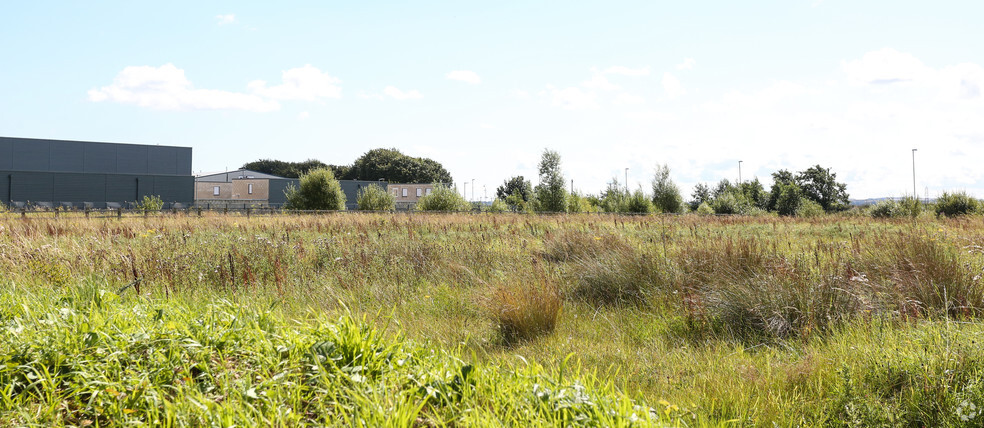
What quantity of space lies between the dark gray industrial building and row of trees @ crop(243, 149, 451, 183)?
24954mm

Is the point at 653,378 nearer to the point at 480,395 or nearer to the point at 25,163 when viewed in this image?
the point at 480,395

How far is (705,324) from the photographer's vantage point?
4.78 m

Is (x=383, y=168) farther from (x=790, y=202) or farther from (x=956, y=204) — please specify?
(x=956, y=204)

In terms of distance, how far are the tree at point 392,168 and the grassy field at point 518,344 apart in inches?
3076

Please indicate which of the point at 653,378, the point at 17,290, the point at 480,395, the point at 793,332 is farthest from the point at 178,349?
the point at 793,332

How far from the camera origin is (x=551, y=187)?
3947cm

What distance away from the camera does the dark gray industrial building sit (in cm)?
5069

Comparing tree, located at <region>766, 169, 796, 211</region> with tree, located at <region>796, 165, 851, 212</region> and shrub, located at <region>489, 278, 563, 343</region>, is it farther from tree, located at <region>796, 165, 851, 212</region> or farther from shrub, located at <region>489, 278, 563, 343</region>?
shrub, located at <region>489, 278, 563, 343</region>

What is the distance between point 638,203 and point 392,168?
166 feet

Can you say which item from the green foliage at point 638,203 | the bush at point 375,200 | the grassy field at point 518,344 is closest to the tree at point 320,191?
the bush at point 375,200

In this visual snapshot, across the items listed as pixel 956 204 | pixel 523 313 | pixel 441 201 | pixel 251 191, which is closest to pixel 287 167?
pixel 251 191

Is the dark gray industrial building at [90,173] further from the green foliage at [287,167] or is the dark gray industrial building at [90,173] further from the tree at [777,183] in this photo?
the tree at [777,183]

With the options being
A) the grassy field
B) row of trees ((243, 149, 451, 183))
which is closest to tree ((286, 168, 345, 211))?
the grassy field

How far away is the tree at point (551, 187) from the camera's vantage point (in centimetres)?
3900
